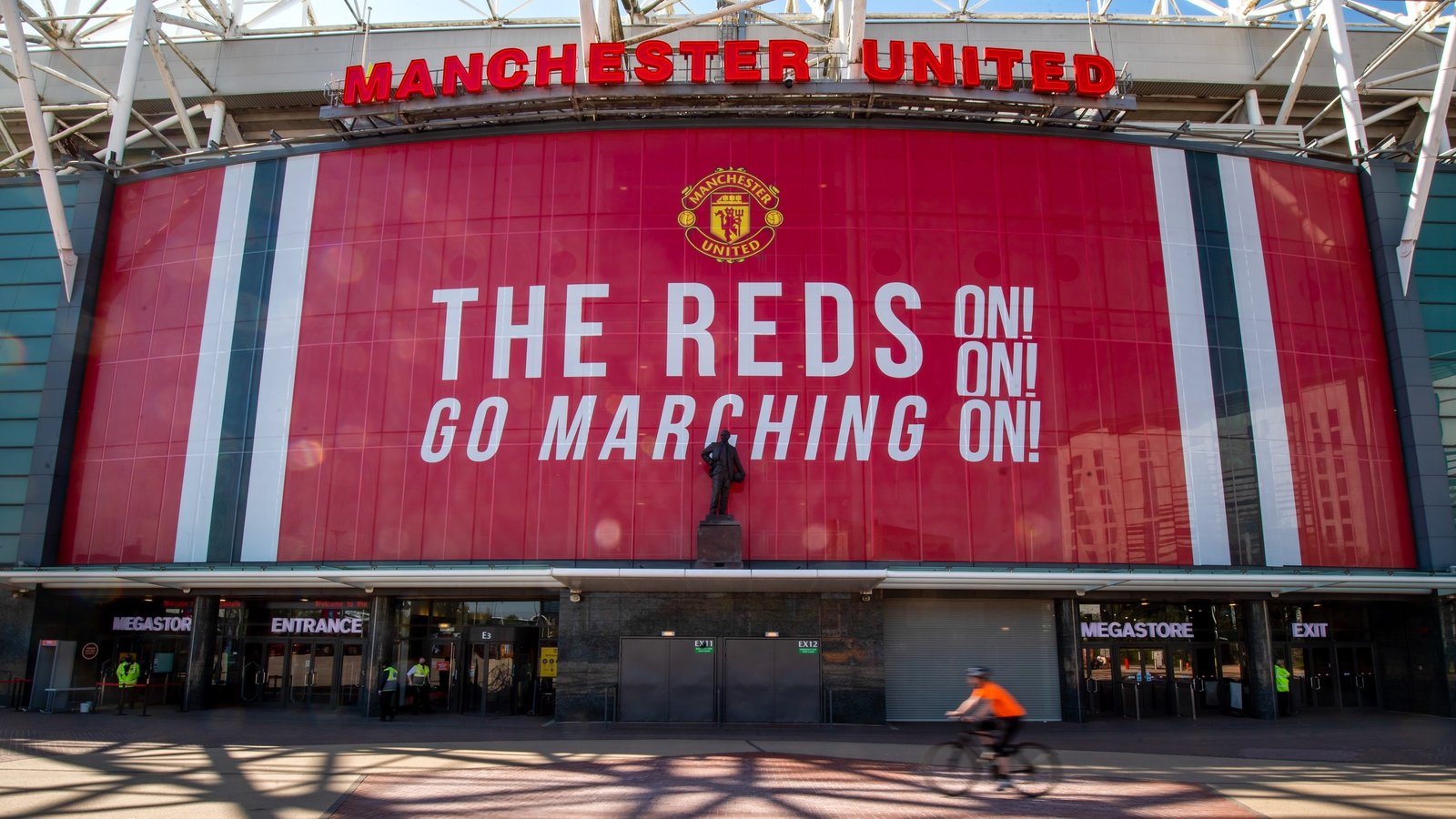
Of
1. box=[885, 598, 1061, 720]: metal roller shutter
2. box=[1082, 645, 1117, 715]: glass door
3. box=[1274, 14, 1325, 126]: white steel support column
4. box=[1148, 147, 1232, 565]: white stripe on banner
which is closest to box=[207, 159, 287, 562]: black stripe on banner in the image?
box=[885, 598, 1061, 720]: metal roller shutter

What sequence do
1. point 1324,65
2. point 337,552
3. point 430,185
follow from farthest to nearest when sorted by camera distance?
1. point 1324,65
2. point 430,185
3. point 337,552

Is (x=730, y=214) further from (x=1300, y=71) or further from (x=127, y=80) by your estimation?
(x=1300, y=71)

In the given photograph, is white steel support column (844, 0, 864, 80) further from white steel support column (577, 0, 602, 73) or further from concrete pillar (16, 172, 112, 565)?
concrete pillar (16, 172, 112, 565)

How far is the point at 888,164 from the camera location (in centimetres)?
2861

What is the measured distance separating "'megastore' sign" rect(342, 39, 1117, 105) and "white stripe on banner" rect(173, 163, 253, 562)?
5394 mm

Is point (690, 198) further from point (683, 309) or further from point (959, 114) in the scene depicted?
point (959, 114)

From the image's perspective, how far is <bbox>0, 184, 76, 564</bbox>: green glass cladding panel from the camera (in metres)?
29.8

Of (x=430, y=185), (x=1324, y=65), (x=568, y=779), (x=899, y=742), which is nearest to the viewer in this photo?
(x=568, y=779)

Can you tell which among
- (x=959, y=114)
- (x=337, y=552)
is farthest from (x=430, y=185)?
(x=959, y=114)

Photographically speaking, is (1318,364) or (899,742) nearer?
(899,742)

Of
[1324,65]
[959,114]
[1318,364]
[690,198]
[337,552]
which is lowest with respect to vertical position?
[337,552]

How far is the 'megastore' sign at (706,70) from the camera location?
27.9m

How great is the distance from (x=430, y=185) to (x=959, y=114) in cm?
1665

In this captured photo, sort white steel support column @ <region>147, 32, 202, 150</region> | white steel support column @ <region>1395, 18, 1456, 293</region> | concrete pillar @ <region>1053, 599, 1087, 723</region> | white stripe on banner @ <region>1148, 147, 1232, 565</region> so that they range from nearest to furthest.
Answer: concrete pillar @ <region>1053, 599, 1087, 723</region>
white stripe on banner @ <region>1148, 147, 1232, 565</region>
white steel support column @ <region>1395, 18, 1456, 293</region>
white steel support column @ <region>147, 32, 202, 150</region>
